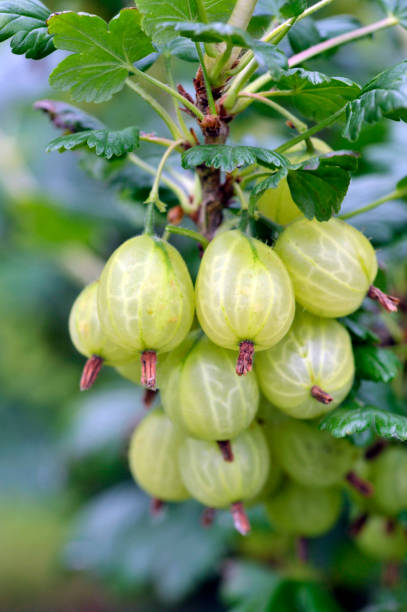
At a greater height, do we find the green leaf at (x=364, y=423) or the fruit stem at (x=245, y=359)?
the fruit stem at (x=245, y=359)

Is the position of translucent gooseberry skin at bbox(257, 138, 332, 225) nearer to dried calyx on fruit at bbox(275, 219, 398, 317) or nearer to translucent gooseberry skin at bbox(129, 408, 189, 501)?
dried calyx on fruit at bbox(275, 219, 398, 317)

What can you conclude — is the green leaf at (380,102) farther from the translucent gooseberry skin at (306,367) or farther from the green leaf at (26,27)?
the green leaf at (26,27)

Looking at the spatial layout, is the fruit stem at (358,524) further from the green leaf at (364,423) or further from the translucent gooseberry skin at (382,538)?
the green leaf at (364,423)

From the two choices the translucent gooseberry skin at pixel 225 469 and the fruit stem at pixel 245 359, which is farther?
the translucent gooseberry skin at pixel 225 469

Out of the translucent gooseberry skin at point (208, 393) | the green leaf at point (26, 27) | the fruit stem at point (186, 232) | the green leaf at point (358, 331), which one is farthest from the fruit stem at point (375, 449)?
the green leaf at point (26, 27)

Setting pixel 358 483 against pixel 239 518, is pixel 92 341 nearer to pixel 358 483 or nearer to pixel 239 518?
pixel 239 518

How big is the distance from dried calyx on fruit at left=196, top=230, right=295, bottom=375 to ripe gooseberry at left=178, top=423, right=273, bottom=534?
0.59ft

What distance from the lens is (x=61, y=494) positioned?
2.97 m

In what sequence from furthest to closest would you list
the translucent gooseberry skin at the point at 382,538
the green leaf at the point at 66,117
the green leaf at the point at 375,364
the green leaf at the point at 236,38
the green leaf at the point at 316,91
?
1. the translucent gooseberry skin at the point at 382,538
2. the green leaf at the point at 66,117
3. the green leaf at the point at 375,364
4. the green leaf at the point at 316,91
5. the green leaf at the point at 236,38

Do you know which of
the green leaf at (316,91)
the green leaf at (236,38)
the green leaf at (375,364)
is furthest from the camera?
the green leaf at (375,364)

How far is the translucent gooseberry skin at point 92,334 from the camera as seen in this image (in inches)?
28.2

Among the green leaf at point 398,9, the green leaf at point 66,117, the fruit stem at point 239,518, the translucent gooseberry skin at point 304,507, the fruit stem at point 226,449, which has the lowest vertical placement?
the translucent gooseberry skin at point 304,507

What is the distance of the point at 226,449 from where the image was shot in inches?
29.5

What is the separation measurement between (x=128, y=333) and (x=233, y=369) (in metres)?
0.15
